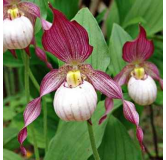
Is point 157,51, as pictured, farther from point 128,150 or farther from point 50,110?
point 128,150

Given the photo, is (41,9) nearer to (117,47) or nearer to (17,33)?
(17,33)

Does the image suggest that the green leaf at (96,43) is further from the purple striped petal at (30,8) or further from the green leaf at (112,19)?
the green leaf at (112,19)

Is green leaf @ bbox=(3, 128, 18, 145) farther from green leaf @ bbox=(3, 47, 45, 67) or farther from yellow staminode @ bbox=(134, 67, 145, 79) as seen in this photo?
yellow staminode @ bbox=(134, 67, 145, 79)

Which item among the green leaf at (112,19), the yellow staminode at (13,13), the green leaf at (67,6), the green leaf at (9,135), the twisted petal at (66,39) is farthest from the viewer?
the green leaf at (112,19)

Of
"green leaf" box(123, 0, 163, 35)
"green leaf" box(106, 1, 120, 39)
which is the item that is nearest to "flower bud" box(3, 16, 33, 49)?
"green leaf" box(123, 0, 163, 35)

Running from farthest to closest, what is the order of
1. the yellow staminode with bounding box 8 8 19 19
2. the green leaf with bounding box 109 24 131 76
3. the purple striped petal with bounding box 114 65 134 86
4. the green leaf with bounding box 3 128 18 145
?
the green leaf with bounding box 3 128 18 145, the green leaf with bounding box 109 24 131 76, the purple striped petal with bounding box 114 65 134 86, the yellow staminode with bounding box 8 8 19 19

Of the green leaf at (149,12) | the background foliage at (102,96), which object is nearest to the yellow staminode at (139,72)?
the background foliage at (102,96)

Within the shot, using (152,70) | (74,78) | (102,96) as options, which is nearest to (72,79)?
(74,78)
